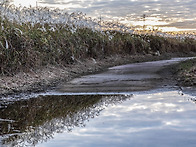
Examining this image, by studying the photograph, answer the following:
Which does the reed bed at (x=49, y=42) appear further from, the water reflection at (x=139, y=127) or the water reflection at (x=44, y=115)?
the water reflection at (x=139, y=127)

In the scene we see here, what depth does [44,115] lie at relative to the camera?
17.2 feet

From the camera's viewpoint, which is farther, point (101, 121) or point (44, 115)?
point (44, 115)

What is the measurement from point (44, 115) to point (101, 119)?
1.02 meters

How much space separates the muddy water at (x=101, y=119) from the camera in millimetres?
3746

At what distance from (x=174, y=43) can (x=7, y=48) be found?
1979cm

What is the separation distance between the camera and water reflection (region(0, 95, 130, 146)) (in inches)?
159

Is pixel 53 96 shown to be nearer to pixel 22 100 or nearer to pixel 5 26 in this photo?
pixel 22 100

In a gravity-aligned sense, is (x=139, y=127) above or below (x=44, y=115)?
above

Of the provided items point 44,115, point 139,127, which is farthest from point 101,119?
point 44,115

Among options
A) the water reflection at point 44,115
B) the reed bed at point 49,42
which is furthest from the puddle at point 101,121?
the reed bed at point 49,42

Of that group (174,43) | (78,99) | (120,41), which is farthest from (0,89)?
(174,43)

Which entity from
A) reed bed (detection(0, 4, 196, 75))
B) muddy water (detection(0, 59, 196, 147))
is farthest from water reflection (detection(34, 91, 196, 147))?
reed bed (detection(0, 4, 196, 75))

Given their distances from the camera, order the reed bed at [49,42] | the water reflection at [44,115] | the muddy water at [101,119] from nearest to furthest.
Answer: the muddy water at [101,119], the water reflection at [44,115], the reed bed at [49,42]

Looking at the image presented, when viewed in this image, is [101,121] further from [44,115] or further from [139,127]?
[44,115]
